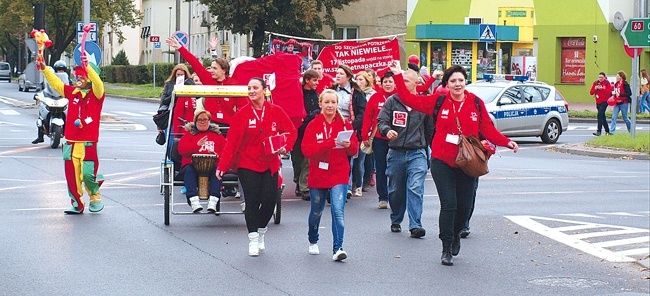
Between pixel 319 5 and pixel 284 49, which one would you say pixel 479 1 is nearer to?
pixel 319 5

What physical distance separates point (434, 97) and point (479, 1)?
4707cm

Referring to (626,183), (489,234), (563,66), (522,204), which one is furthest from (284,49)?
(563,66)

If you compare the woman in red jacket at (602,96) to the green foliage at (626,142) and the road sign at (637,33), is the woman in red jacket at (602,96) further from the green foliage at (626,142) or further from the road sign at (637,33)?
the road sign at (637,33)

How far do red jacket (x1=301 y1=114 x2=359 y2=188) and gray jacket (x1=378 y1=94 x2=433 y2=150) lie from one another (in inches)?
59.4

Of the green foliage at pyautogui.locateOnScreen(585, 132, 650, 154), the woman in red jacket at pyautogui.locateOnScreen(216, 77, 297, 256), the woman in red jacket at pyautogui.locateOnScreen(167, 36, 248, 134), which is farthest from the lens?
the green foliage at pyautogui.locateOnScreen(585, 132, 650, 154)

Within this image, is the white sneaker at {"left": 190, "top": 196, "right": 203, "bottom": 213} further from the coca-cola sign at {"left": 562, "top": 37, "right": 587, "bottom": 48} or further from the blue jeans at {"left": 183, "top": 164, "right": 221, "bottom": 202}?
the coca-cola sign at {"left": 562, "top": 37, "right": 587, "bottom": 48}

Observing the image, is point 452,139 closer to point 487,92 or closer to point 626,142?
point 626,142

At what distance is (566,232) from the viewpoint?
12.7 meters

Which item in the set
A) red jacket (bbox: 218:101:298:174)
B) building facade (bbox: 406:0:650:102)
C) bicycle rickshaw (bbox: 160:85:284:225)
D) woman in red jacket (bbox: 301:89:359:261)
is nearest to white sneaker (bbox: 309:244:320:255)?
woman in red jacket (bbox: 301:89:359:261)

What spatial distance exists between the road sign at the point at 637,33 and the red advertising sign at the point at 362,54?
886 cm

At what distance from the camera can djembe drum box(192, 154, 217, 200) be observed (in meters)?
13.0

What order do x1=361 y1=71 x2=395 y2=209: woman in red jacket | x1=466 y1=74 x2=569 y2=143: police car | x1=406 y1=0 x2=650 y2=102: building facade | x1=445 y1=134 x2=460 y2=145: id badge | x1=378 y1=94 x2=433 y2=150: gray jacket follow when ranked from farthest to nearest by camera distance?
1. x1=406 y1=0 x2=650 y2=102: building facade
2. x1=466 y1=74 x2=569 y2=143: police car
3. x1=361 y1=71 x2=395 y2=209: woman in red jacket
4. x1=378 y1=94 x2=433 y2=150: gray jacket
5. x1=445 y1=134 x2=460 y2=145: id badge

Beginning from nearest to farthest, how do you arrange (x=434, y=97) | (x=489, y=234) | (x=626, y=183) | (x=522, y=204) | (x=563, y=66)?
(x=434, y=97) → (x=489, y=234) → (x=522, y=204) → (x=626, y=183) → (x=563, y=66)

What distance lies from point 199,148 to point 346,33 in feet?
178
